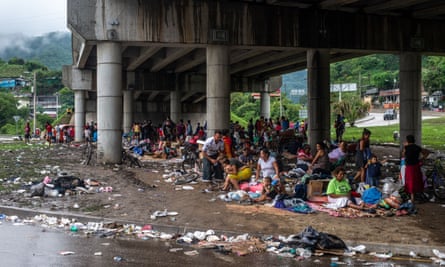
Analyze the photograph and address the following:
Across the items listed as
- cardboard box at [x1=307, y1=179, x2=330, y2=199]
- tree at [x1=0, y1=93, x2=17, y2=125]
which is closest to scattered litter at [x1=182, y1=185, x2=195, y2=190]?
cardboard box at [x1=307, y1=179, x2=330, y2=199]

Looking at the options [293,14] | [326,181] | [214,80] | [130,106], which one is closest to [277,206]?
[326,181]

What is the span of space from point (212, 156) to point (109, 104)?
665 cm

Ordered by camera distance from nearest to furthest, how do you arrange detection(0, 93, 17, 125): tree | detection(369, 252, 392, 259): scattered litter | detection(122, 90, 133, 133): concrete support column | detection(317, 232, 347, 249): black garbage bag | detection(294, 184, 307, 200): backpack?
detection(369, 252, 392, 259): scattered litter
detection(317, 232, 347, 249): black garbage bag
detection(294, 184, 307, 200): backpack
detection(122, 90, 133, 133): concrete support column
detection(0, 93, 17, 125): tree

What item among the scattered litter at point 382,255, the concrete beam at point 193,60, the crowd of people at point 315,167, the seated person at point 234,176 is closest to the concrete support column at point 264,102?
the concrete beam at point 193,60

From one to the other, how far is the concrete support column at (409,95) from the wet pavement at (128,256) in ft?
64.9

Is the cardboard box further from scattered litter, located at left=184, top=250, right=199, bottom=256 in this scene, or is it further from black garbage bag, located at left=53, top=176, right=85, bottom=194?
black garbage bag, located at left=53, top=176, right=85, bottom=194

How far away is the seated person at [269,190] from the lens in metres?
12.5

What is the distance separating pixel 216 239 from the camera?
30.3 feet

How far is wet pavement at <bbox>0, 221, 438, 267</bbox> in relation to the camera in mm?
7590

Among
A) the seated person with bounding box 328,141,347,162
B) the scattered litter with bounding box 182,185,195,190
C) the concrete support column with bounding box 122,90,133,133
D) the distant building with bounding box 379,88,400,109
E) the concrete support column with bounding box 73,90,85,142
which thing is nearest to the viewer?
the scattered litter with bounding box 182,185,195,190

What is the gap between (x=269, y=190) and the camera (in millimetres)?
12594

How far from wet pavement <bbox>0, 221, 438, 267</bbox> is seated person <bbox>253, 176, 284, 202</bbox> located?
3777mm

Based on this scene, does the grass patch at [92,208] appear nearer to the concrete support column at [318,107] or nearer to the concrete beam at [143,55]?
the concrete support column at [318,107]

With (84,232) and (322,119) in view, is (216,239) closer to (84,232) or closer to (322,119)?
(84,232)
